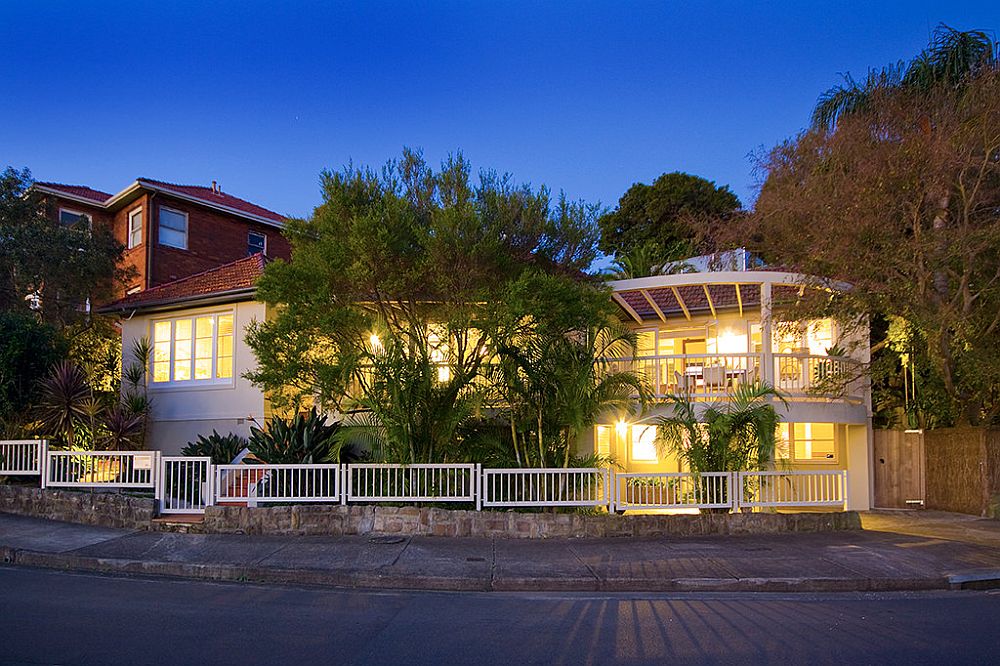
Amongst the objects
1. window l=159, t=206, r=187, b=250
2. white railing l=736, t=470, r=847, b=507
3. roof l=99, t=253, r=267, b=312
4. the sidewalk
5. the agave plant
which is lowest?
the sidewalk

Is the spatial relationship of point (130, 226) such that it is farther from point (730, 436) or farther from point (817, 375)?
point (817, 375)

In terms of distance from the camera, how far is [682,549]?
11.1 metres

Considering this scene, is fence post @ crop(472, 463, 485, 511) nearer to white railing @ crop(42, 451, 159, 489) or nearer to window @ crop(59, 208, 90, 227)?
white railing @ crop(42, 451, 159, 489)

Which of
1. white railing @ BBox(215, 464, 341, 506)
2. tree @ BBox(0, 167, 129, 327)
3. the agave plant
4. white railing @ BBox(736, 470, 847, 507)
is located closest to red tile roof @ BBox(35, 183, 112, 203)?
tree @ BBox(0, 167, 129, 327)

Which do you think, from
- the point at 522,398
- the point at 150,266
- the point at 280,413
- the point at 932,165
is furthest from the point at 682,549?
the point at 150,266

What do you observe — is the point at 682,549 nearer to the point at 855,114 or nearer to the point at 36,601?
the point at 36,601

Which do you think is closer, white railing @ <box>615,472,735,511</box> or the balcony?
white railing @ <box>615,472,735,511</box>

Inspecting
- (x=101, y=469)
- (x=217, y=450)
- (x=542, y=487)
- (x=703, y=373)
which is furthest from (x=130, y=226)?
(x=703, y=373)

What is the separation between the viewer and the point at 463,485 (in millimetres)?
12375

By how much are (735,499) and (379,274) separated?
649 centimetres

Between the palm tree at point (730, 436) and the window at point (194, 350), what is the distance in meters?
9.68

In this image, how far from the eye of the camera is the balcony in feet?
50.1

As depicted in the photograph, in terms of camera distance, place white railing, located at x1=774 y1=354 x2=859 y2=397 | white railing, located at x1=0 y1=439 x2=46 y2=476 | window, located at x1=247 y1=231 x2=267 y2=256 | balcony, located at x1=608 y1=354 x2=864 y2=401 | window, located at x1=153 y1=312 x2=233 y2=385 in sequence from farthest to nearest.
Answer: window, located at x1=247 y1=231 x2=267 y2=256 < window, located at x1=153 y1=312 x2=233 y2=385 < white railing, located at x1=774 y1=354 x2=859 y2=397 < balcony, located at x1=608 y1=354 x2=864 y2=401 < white railing, located at x1=0 y1=439 x2=46 y2=476

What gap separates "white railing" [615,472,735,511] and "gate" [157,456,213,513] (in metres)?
6.39
